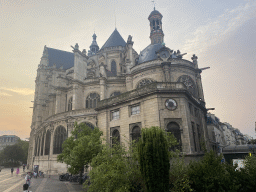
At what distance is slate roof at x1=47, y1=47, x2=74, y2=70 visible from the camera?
175 ft

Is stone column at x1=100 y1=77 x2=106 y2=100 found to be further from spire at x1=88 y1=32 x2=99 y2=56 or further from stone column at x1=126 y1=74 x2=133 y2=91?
spire at x1=88 y1=32 x2=99 y2=56

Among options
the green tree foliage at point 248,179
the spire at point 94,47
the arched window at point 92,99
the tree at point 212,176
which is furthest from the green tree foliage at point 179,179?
the spire at point 94,47

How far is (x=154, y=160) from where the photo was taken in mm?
9930

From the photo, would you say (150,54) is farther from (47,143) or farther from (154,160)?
(154,160)

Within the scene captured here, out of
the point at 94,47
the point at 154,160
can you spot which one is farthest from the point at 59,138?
the point at 94,47

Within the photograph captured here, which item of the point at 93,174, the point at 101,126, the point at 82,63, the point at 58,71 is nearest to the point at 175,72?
the point at 101,126

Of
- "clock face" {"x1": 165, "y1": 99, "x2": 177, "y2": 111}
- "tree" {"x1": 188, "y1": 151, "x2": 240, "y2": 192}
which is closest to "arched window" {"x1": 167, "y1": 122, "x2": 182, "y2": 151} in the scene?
"clock face" {"x1": 165, "y1": 99, "x2": 177, "y2": 111}

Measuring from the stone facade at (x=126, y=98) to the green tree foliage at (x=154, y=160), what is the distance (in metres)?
2.98

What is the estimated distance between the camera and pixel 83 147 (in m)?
16.6

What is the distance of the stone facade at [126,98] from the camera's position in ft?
60.0

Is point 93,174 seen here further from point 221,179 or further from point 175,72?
point 175,72

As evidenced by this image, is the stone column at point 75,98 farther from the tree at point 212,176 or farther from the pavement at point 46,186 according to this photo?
the tree at point 212,176

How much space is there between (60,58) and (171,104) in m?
47.5

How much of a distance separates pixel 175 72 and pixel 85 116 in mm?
16146
